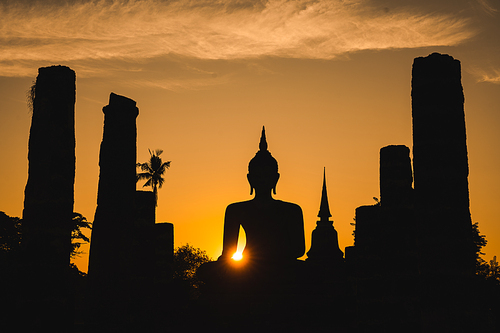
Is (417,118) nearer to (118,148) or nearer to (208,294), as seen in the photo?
(208,294)

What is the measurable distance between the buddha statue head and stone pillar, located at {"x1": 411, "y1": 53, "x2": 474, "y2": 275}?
2310 mm

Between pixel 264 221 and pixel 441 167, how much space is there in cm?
293

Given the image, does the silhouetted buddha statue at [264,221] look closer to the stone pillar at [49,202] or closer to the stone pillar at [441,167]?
the stone pillar at [441,167]

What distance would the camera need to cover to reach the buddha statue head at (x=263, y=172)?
10.6 m

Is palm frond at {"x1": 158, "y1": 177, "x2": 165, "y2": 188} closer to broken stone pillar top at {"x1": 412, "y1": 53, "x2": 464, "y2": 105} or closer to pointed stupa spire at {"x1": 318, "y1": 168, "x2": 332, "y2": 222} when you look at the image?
pointed stupa spire at {"x1": 318, "y1": 168, "x2": 332, "y2": 222}

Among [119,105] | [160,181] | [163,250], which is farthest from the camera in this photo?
[160,181]

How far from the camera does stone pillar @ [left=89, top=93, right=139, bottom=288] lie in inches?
436

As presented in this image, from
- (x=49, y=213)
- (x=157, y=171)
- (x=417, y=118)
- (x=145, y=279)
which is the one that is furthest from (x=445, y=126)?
(x=157, y=171)

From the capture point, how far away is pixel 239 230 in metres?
10.8

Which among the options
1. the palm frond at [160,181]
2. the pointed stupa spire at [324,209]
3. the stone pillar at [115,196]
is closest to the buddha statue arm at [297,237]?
the stone pillar at [115,196]

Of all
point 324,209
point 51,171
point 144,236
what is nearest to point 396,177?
point 144,236

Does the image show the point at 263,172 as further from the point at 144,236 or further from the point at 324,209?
the point at 324,209

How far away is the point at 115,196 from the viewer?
37.3 ft

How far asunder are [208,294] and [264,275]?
2.99 feet
